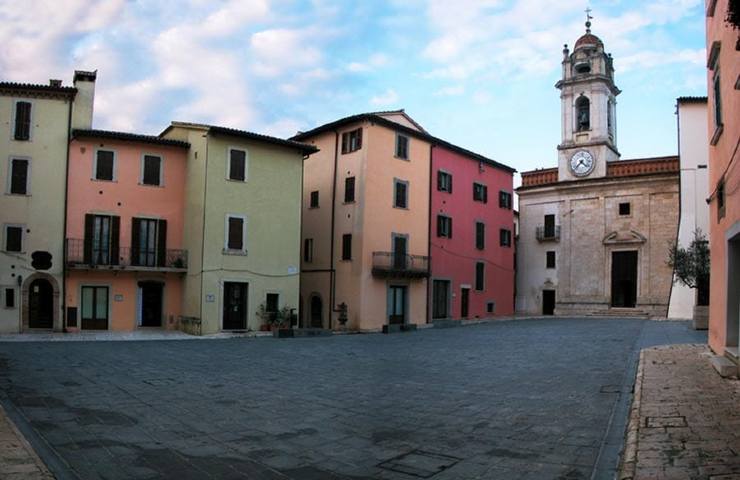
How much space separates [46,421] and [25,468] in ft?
9.26

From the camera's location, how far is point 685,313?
1310 inches

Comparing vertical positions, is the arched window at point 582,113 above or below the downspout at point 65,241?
above

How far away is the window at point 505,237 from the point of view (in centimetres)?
4166

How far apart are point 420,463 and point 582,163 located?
1577 inches

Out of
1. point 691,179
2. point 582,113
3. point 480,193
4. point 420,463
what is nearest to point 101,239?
point 480,193

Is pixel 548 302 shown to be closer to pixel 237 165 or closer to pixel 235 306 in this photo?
pixel 235 306

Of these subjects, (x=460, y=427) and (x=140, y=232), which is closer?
(x=460, y=427)

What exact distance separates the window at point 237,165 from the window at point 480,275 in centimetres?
1766

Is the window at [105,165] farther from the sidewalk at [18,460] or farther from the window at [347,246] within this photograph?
the sidewalk at [18,460]

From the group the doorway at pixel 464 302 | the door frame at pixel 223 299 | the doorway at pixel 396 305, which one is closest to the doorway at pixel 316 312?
the doorway at pixel 396 305

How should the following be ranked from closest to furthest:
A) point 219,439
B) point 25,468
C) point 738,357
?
point 25,468 → point 219,439 → point 738,357

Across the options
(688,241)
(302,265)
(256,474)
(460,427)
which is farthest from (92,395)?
(688,241)

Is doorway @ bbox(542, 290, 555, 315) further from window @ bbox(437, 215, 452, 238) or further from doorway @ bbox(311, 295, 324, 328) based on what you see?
doorway @ bbox(311, 295, 324, 328)

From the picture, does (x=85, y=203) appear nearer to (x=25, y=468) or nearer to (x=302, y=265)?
(x=302, y=265)
